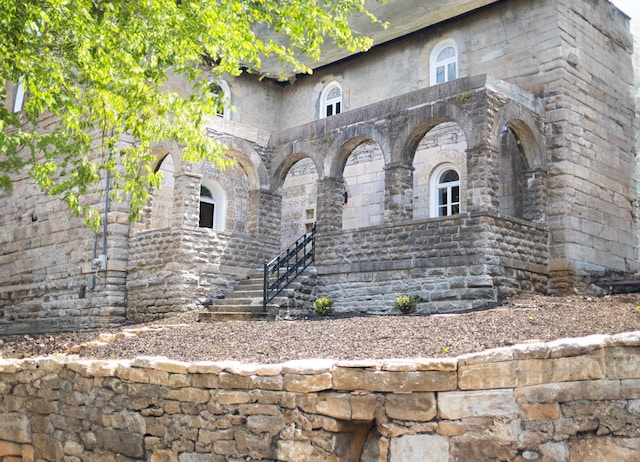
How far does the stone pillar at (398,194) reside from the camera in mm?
14219

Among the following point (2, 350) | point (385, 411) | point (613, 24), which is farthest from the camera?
point (613, 24)

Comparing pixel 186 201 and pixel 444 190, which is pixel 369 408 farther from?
pixel 444 190

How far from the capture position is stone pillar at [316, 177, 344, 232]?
1543 cm

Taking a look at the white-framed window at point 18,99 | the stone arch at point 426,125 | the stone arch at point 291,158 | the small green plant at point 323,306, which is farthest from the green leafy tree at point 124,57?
the white-framed window at point 18,99

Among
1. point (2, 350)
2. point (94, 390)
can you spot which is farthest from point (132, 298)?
point (94, 390)

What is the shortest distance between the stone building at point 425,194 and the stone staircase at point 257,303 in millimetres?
430

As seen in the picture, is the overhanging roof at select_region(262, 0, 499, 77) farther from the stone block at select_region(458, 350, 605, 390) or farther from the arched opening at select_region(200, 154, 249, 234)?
the stone block at select_region(458, 350, 605, 390)

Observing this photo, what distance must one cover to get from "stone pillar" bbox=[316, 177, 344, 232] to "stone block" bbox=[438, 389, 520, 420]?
10176 millimetres

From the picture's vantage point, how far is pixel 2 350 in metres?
12.0

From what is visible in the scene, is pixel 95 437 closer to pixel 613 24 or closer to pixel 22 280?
pixel 22 280

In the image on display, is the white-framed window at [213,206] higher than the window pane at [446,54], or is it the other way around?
the window pane at [446,54]

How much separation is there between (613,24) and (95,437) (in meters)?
15.5

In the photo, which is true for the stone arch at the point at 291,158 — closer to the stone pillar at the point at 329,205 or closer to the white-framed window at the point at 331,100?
the stone pillar at the point at 329,205

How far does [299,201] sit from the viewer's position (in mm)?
21703
